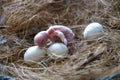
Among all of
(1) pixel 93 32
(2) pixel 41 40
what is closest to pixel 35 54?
Answer: (2) pixel 41 40

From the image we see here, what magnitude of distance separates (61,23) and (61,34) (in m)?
0.49

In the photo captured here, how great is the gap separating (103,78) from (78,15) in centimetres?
128

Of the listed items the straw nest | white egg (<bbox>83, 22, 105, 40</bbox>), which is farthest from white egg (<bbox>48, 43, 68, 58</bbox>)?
white egg (<bbox>83, 22, 105, 40</bbox>)

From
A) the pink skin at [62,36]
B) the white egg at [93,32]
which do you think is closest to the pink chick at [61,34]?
the pink skin at [62,36]

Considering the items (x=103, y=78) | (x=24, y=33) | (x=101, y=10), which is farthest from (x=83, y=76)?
(x=101, y=10)

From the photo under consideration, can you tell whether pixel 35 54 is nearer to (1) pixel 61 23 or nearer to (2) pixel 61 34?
(2) pixel 61 34

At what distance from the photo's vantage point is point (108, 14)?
311cm

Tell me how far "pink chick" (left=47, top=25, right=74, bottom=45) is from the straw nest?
0.08 metres

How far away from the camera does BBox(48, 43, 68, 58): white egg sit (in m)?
2.45

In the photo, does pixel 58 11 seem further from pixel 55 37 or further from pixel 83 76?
pixel 83 76

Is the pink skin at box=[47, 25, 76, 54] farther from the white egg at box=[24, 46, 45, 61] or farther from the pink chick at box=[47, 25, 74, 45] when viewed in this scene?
the white egg at box=[24, 46, 45, 61]

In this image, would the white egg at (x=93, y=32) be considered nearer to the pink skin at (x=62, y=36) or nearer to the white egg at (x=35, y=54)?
the pink skin at (x=62, y=36)

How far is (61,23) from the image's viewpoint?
3.04 meters

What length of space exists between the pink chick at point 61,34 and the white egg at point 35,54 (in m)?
0.15
